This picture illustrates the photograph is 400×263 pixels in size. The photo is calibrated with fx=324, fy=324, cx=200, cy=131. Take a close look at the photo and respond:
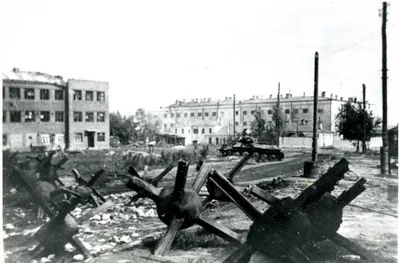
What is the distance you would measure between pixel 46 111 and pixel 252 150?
1483 cm

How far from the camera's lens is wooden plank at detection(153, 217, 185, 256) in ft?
14.0

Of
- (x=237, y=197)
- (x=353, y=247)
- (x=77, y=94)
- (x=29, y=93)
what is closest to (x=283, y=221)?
(x=237, y=197)

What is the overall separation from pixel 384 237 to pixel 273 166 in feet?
45.4

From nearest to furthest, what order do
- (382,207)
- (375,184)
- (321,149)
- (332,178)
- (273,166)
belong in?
(332,178) → (382,207) → (375,184) → (321,149) → (273,166)

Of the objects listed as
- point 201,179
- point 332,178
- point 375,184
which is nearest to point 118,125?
point 375,184

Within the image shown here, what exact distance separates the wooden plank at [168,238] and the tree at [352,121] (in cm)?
1120

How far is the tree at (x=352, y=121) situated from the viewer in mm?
14039

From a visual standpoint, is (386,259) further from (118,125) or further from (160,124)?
(160,124)

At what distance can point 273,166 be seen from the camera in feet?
62.0

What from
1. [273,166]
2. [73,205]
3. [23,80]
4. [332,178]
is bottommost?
[273,166]

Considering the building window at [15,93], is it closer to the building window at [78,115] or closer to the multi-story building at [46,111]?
the multi-story building at [46,111]

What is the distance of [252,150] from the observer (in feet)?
70.9

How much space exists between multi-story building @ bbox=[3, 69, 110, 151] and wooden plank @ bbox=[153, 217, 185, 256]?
3475 mm

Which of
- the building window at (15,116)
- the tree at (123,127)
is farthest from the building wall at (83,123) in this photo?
the building window at (15,116)
